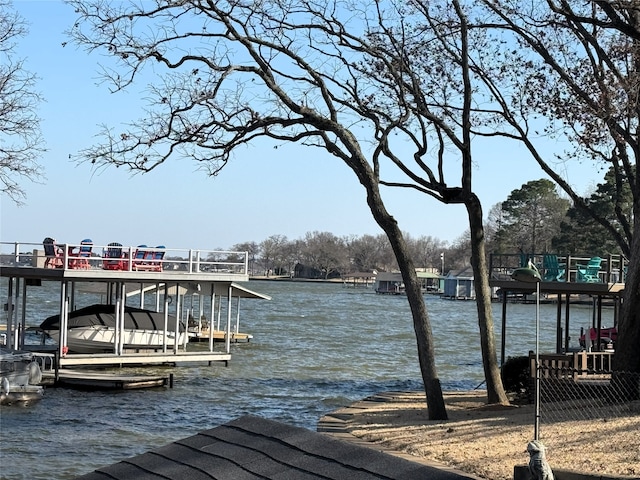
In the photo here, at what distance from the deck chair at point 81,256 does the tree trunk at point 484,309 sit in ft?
51.1

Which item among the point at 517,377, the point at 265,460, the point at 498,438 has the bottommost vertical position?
the point at 498,438

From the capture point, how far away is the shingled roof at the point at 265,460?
642 cm

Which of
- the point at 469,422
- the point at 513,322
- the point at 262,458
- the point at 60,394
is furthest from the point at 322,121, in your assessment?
the point at 513,322

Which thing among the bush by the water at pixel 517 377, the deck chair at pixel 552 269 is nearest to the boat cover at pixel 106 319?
the deck chair at pixel 552 269

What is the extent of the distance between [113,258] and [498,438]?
66.9ft

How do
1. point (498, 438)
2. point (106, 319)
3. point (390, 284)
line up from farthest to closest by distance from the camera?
point (390, 284), point (106, 319), point (498, 438)

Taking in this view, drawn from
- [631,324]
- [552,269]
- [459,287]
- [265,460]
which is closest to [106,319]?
[552,269]

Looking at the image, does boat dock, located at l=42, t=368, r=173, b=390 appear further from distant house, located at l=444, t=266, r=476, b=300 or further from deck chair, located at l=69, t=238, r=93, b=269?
distant house, located at l=444, t=266, r=476, b=300

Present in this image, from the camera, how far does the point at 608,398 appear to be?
15.9 metres

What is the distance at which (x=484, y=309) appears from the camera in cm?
1909

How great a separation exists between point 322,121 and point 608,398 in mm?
6777

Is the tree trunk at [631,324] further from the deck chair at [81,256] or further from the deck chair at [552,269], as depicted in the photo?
the deck chair at [81,256]

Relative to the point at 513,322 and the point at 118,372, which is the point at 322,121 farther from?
the point at 513,322

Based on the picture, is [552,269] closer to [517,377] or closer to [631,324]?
[517,377]
